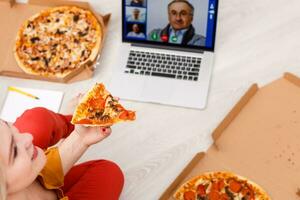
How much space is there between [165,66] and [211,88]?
0.15 metres

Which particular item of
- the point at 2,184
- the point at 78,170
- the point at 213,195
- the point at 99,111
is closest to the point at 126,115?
the point at 99,111

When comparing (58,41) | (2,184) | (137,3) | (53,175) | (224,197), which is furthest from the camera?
(58,41)

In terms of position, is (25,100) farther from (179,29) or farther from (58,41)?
(179,29)

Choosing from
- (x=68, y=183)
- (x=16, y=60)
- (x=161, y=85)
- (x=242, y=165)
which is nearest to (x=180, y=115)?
(x=161, y=85)

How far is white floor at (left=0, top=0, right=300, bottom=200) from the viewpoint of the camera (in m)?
1.55

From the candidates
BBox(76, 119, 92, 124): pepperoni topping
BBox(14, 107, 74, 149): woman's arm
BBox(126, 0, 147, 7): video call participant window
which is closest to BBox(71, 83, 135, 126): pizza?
BBox(76, 119, 92, 124): pepperoni topping

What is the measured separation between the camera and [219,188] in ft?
4.83

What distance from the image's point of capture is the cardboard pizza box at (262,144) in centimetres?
149

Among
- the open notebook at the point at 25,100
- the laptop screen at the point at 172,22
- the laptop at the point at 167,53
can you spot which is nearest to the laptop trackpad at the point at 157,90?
the laptop at the point at 167,53

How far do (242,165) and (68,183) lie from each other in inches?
17.9

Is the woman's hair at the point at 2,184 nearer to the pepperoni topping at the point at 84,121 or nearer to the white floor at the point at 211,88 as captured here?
the pepperoni topping at the point at 84,121

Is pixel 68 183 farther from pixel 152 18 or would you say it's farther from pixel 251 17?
pixel 251 17

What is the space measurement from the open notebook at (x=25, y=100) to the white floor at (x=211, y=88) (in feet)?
0.08

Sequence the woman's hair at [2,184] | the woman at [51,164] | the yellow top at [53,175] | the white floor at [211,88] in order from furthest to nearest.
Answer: the white floor at [211,88] → the yellow top at [53,175] → the woman at [51,164] → the woman's hair at [2,184]
